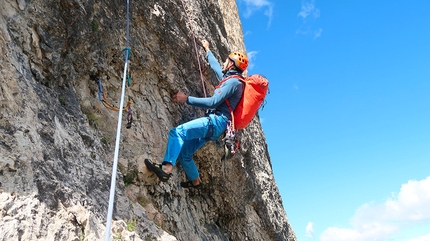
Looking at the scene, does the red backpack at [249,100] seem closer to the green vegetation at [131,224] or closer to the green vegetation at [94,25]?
the green vegetation at [131,224]

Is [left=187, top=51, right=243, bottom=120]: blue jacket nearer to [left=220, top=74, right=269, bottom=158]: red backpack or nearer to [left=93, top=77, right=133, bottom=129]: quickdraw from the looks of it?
[left=220, top=74, right=269, bottom=158]: red backpack

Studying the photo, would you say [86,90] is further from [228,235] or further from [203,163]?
[228,235]

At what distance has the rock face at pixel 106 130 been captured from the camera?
128 inches

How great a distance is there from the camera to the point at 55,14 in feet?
15.6

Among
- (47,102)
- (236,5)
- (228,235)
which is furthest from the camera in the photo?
(236,5)

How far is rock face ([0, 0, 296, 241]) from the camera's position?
10.7ft

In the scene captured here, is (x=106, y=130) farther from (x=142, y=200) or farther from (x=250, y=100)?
(x=250, y=100)

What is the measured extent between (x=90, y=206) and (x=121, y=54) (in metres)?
3.13

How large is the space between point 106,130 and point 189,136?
124 cm

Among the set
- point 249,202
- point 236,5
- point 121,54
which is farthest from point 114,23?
point 236,5

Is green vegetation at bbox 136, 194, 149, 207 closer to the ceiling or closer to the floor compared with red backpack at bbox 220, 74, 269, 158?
closer to the floor

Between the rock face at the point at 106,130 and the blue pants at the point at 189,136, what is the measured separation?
52 centimetres

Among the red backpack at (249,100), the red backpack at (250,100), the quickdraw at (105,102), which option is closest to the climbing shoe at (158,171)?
the quickdraw at (105,102)

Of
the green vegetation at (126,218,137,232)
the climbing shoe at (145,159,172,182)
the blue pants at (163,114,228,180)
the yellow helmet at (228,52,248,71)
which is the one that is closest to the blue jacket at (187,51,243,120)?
the blue pants at (163,114,228,180)
